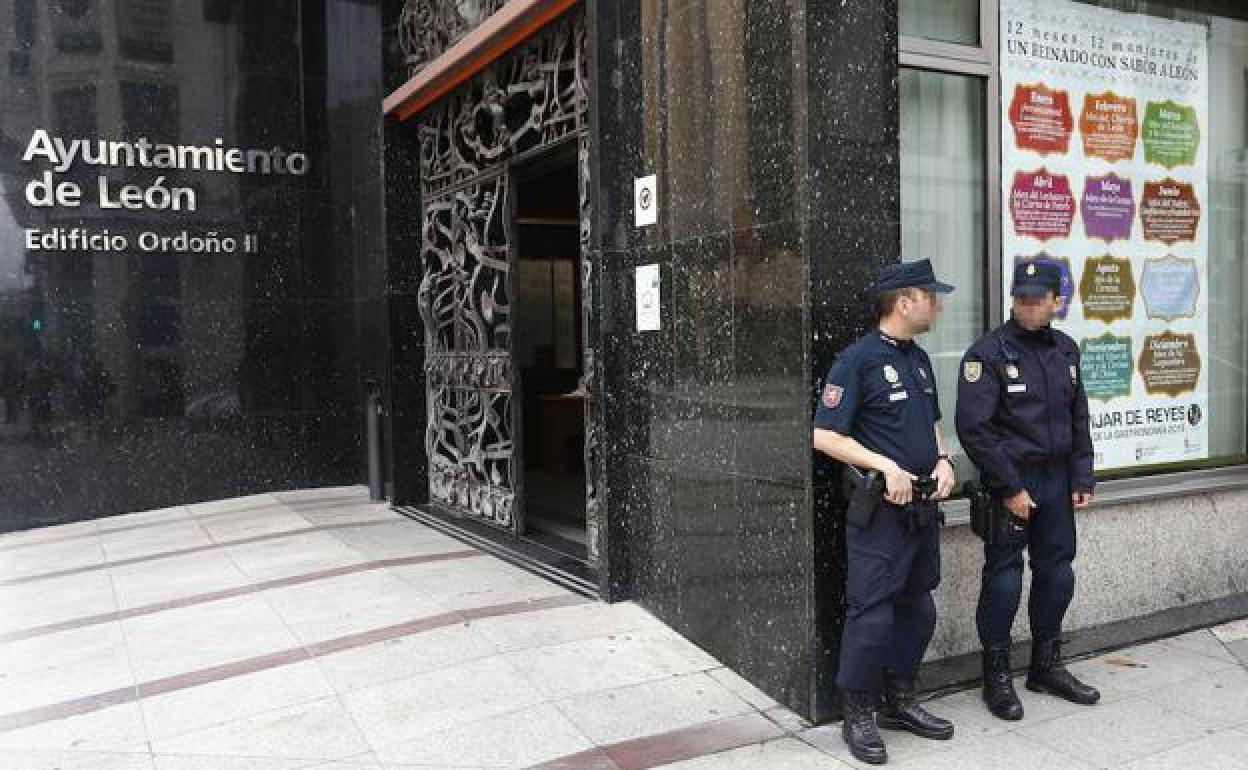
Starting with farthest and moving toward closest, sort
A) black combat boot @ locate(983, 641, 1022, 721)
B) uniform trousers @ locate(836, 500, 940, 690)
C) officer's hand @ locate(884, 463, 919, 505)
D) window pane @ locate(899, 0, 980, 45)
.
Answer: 1. window pane @ locate(899, 0, 980, 45)
2. black combat boot @ locate(983, 641, 1022, 721)
3. uniform trousers @ locate(836, 500, 940, 690)
4. officer's hand @ locate(884, 463, 919, 505)

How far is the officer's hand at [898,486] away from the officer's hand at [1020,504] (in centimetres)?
67

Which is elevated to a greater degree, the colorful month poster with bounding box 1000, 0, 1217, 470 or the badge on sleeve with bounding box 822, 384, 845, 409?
the colorful month poster with bounding box 1000, 0, 1217, 470

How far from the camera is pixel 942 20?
16.4ft

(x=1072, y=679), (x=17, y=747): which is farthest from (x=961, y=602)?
(x=17, y=747)

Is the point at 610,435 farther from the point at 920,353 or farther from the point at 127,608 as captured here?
the point at 127,608

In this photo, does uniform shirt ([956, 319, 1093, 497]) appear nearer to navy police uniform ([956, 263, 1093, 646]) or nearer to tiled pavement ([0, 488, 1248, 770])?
navy police uniform ([956, 263, 1093, 646])

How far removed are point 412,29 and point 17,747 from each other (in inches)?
244

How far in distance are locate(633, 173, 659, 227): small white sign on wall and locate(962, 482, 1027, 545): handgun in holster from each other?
209 centimetres

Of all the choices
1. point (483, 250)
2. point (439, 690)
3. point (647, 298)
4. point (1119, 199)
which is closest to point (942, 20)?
point (1119, 199)

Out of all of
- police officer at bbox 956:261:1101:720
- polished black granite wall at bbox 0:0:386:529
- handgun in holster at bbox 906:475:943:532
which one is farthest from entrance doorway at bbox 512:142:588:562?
handgun in holster at bbox 906:475:943:532

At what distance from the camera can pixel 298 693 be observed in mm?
4555

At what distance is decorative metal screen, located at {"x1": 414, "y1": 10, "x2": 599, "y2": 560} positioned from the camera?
6.33 m

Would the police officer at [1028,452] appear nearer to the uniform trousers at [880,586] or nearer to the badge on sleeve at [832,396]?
the uniform trousers at [880,586]

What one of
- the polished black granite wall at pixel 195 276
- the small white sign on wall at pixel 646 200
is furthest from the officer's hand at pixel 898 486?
the polished black granite wall at pixel 195 276
